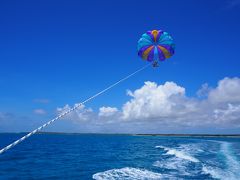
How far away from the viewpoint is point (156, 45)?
17.8 m

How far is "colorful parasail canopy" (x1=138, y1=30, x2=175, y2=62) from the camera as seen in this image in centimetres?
1734

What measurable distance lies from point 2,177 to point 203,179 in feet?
47.3

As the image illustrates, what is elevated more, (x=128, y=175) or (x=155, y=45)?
(x=155, y=45)

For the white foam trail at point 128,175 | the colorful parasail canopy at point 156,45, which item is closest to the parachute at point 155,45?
the colorful parasail canopy at point 156,45

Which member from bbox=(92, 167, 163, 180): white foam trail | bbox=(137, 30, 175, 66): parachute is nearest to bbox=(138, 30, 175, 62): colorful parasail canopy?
bbox=(137, 30, 175, 66): parachute

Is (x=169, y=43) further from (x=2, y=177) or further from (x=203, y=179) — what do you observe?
(x=2, y=177)

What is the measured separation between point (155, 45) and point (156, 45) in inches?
2.8

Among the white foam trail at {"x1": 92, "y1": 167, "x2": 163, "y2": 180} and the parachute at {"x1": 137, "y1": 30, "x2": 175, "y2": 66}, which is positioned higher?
the parachute at {"x1": 137, "y1": 30, "x2": 175, "y2": 66}

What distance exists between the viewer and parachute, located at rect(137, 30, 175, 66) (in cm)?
1734

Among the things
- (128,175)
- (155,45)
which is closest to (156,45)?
(155,45)

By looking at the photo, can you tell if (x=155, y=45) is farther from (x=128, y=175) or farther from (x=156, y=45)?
(x=128, y=175)

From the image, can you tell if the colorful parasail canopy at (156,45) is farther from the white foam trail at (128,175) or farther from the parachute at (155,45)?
the white foam trail at (128,175)

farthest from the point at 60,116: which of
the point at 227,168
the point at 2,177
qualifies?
the point at 227,168

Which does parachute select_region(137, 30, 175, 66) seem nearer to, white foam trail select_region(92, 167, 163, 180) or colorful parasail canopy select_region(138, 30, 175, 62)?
colorful parasail canopy select_region(138, 30, 175, 62)
